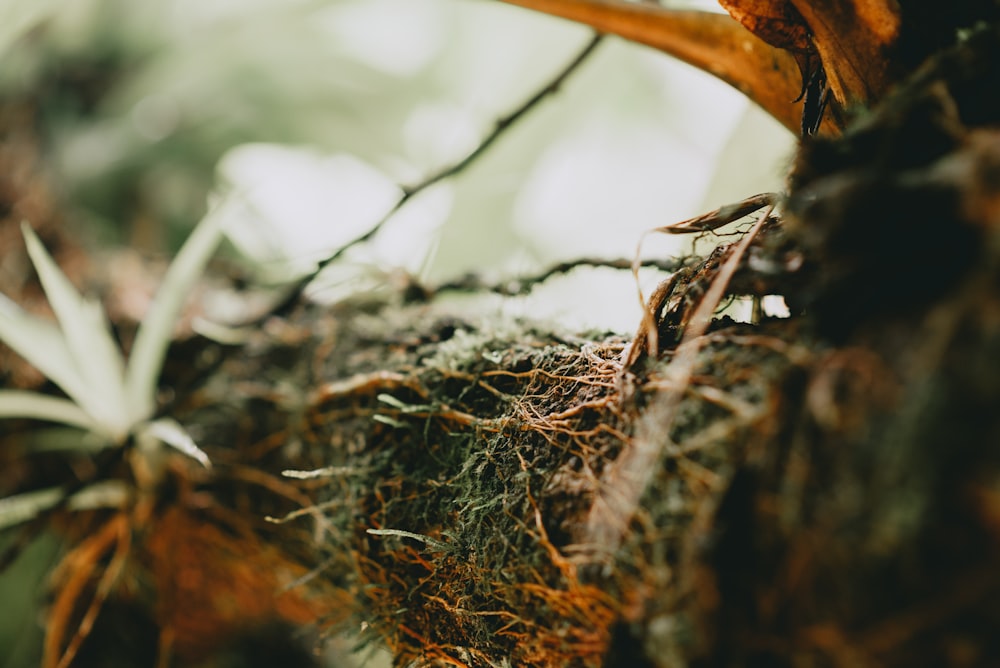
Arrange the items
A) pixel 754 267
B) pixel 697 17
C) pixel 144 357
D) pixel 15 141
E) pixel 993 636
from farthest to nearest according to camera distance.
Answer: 1. pixel 15 141
2. pixel 144 357
3. pixel 697 17
4. pixel 754 267
5. pixel 993 636

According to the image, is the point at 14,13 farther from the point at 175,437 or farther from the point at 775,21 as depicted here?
the point at 775,21

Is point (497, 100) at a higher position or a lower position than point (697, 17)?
higher

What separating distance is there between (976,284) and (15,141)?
182 centimetres

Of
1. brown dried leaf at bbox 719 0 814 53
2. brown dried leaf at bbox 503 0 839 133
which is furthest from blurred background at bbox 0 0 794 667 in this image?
brown dried leaf at bbox 719 0 814 53

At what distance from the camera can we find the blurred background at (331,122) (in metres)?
1.38

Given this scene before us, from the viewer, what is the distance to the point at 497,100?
1.55 m

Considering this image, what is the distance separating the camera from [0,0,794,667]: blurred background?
1383mm

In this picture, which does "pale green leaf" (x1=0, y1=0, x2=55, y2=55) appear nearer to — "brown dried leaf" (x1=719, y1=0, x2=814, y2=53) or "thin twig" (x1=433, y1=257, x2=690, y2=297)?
"thin twig" (x1=433, y1=257, x2=690, y2=297)

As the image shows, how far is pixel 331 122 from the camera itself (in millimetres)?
1567

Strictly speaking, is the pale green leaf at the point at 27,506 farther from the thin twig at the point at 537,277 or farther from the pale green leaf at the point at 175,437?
the thin twig at the point at 537,277

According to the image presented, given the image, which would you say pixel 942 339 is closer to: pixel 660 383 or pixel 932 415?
pixel 932 415

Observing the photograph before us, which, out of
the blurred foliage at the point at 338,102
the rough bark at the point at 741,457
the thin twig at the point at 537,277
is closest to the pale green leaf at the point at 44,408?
the rough bark at the point at 741,457

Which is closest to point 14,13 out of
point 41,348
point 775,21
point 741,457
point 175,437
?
point 41,348

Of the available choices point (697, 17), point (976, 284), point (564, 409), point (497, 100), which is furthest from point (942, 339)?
point (497, 100)
